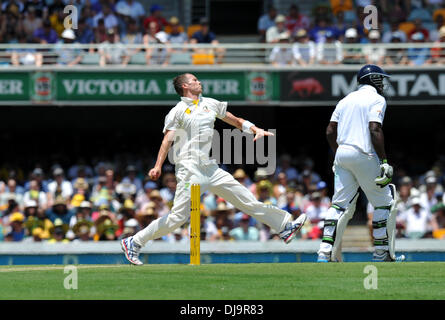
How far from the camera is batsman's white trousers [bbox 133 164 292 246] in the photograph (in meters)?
10.5

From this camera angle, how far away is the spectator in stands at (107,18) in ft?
73.4

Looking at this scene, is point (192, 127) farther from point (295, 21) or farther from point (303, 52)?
point (295, 21)

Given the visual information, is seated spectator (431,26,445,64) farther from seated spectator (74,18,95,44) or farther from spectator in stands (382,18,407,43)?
seated spectator (74,18,95,44)

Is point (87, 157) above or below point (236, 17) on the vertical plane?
below

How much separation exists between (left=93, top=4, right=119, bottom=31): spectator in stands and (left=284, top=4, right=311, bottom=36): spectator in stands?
12.4 feet

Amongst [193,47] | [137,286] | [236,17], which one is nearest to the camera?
[137,286]

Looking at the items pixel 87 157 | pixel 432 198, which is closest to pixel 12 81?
pixel 87 157

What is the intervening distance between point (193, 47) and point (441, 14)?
5728mm

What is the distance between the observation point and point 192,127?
10547mm

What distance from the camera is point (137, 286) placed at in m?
8.51

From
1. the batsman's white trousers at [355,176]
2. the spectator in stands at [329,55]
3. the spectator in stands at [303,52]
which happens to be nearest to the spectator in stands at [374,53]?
the spectator in stands at [329,55]

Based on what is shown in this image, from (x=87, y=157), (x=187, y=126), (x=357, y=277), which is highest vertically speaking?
(x=187, y=126)

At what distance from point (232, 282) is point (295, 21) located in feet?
47.9

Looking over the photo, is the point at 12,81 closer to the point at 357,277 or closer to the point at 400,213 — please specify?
the point at 400,213
